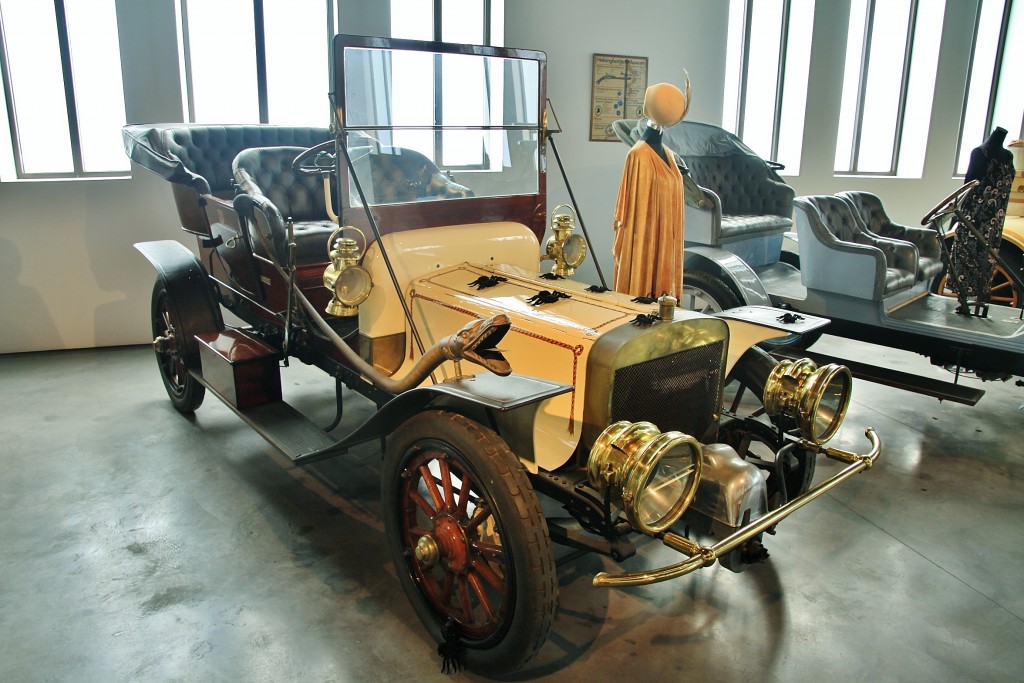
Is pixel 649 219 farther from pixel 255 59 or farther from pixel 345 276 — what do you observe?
pixel 255 59

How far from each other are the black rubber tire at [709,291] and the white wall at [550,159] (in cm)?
205

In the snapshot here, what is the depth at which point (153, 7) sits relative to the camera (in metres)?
5.29

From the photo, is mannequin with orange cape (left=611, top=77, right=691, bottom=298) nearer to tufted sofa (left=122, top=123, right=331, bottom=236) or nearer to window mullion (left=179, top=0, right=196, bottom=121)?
tufted sofa (left=122, top=123, right=331, bottom=236)

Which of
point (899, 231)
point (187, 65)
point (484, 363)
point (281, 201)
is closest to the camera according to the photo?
point (484, 363)

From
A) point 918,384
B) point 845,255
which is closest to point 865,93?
point 845,255

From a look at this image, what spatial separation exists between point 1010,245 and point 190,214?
21.1 ft

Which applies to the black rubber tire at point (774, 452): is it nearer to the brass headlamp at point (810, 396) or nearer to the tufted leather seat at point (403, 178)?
the brass headlamp at point (810, 396)

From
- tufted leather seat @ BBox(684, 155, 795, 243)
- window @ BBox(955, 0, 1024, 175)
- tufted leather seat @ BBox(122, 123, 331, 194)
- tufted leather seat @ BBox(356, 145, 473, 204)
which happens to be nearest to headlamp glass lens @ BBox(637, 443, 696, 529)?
tufted leather seat @ BBox(356, 145, 473, 204)

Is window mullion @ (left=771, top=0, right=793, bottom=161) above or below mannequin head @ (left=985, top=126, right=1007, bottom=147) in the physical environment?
above

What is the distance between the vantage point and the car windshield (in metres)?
2.82

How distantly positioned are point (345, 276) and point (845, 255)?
145 inches

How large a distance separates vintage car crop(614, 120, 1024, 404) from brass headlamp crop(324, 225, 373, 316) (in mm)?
2232

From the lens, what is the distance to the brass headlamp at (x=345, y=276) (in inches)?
107

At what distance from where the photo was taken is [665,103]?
10.3ft
